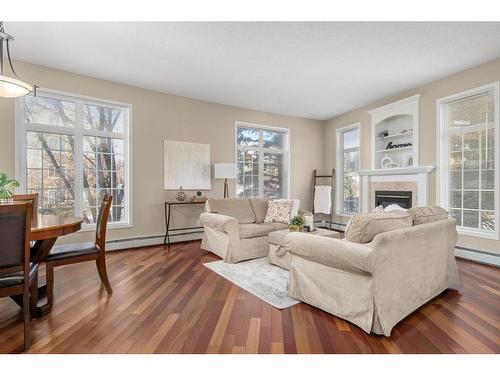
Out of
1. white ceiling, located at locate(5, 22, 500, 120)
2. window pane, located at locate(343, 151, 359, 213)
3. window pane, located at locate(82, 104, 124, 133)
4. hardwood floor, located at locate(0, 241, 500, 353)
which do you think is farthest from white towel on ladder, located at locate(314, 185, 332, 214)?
window pane, located at locate(82, 104, 124, 133)

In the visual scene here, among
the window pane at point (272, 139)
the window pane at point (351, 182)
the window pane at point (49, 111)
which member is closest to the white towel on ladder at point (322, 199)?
the window pane at point (351, 182)

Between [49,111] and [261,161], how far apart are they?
152 inches

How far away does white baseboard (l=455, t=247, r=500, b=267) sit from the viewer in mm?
3369

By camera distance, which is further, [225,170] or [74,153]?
[225,170]

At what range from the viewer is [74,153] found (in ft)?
12.9

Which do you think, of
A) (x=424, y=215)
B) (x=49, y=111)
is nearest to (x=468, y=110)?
(x=424, y=215)

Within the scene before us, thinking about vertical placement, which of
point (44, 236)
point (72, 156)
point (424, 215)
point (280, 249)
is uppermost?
point (72, 156)

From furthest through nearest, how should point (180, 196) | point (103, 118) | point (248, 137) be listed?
point (248, 137) → point (180, 196) → point (103, 118)

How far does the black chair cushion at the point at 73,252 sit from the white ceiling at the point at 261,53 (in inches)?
88.3

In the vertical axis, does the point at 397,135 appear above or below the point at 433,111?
below

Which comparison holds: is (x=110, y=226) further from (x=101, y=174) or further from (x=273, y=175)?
(x=273, y=175)

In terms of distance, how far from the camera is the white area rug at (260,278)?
236cm

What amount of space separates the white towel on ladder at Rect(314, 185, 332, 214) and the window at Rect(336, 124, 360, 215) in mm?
300

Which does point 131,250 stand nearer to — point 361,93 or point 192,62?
point 192,62
